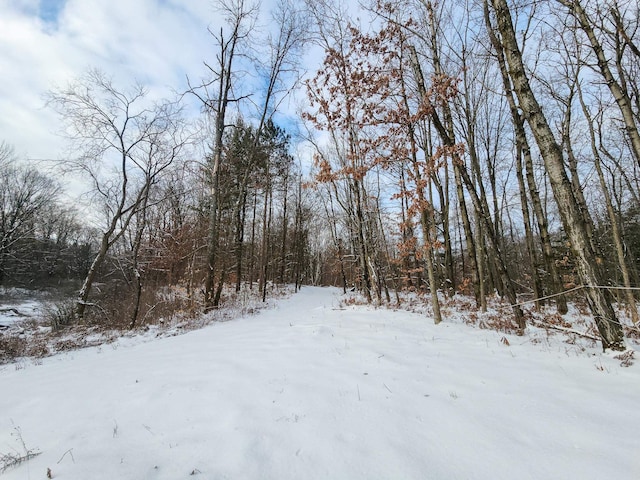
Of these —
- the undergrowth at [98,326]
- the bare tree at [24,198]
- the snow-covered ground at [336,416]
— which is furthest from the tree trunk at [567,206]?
the bare tree at [24,198]

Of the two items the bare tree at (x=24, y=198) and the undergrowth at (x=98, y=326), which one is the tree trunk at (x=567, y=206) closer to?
the undergrowth at (x=98, y=326)

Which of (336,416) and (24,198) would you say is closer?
(336,416)

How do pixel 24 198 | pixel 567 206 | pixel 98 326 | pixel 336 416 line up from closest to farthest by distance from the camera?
pixel 336 416, pixel 567 206, pixel 98 326, pixel 24 198

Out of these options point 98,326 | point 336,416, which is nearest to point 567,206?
point 336,416

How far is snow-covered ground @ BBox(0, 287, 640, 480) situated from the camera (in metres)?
1.94

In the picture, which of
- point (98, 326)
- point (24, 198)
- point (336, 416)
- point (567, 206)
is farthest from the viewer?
point (24, 198)

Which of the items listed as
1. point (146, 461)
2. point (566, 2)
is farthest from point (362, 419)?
point (566, 2)

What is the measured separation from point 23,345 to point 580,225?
12829 millimetres

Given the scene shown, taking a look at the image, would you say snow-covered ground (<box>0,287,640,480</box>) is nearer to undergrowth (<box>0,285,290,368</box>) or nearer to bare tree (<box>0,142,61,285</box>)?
undergrowth (<box>0,285,290,368</box>)

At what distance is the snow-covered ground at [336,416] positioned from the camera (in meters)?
1.94

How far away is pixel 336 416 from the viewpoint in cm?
258

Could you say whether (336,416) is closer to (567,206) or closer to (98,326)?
(567,206)

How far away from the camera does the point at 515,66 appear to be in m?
4.68

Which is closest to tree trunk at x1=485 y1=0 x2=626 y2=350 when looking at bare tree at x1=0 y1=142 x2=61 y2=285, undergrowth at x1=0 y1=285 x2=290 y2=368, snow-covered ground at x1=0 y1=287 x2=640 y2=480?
snow-covered ground at x1=0 y1=287 x2=640 y2=480
